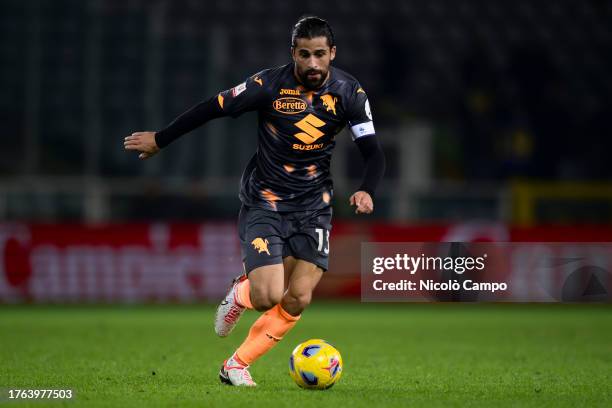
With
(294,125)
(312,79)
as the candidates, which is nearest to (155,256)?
(294,125)

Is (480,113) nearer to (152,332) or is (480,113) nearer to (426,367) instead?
(152,332)

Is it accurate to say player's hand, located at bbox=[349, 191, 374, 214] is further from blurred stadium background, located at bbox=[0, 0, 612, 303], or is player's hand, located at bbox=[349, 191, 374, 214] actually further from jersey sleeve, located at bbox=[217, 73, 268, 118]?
blurred stadium background, located at bbox=[0, 0, 612, 303]

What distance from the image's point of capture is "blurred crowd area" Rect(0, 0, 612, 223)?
53.9 feet

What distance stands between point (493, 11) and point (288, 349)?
13.0 metres

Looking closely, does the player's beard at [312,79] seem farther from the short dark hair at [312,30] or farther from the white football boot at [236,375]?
the white football boot at [236,375]

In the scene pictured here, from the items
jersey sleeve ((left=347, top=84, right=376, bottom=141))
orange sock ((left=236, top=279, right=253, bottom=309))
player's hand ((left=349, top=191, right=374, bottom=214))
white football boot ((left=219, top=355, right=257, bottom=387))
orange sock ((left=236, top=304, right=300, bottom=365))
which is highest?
jersey sleeve ((left=347, top=84, right=376, bottom=141))

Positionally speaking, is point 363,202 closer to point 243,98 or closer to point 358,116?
point 358,116

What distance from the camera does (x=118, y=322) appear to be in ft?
40.7

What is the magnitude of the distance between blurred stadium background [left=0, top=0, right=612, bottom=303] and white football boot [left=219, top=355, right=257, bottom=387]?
29.5 ft

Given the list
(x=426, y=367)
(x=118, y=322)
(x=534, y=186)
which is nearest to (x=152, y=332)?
(x=118, y=322)

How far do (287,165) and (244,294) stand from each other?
830 millimetres

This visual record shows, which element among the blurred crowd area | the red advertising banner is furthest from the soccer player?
the blurred crowd area

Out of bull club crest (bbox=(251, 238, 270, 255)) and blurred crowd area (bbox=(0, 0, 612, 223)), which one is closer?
bull club crest (bbox=(251, 238, 270, 255))

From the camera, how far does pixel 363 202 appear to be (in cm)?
591
